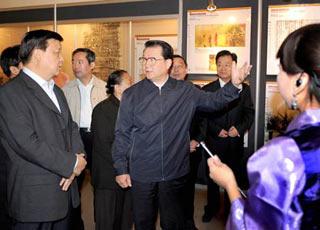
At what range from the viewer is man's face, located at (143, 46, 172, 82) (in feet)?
8.58

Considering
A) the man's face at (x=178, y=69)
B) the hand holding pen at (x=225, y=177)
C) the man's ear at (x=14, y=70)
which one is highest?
the man's face at (x=178, y=69)

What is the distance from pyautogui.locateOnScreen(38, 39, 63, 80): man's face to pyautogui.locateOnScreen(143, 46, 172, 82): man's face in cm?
67

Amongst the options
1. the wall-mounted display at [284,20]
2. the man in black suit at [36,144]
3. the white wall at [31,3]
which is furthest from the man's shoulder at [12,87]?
the white wall at [31,3]

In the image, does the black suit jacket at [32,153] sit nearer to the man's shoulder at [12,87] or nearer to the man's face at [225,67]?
the man's shoulder at [12,87]

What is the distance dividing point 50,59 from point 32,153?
55cm

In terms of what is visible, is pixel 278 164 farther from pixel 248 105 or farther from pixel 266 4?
pixel 266 4

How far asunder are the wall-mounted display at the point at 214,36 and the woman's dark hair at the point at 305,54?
3379mm

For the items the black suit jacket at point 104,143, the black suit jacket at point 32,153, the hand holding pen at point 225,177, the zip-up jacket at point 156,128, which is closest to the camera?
the hand holding pen at point 225,177

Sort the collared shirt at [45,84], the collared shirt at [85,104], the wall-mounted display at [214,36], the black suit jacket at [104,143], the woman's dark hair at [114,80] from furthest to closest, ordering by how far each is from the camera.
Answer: the wall-mounted display at [214,36]
the collared shirt at [85,104]
the woman's dark hair at [114,80]
the black suit jacket at [104,143]
the collared shirt at [45,84]

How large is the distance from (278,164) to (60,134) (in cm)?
134

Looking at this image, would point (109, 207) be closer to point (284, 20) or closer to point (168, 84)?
point (168, 84)

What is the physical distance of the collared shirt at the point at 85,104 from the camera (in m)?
3.68

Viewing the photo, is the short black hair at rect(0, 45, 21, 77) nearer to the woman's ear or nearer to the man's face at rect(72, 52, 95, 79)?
the man's face at rect(72, 52, 95, 79)

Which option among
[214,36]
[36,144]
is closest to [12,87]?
[36,144]
